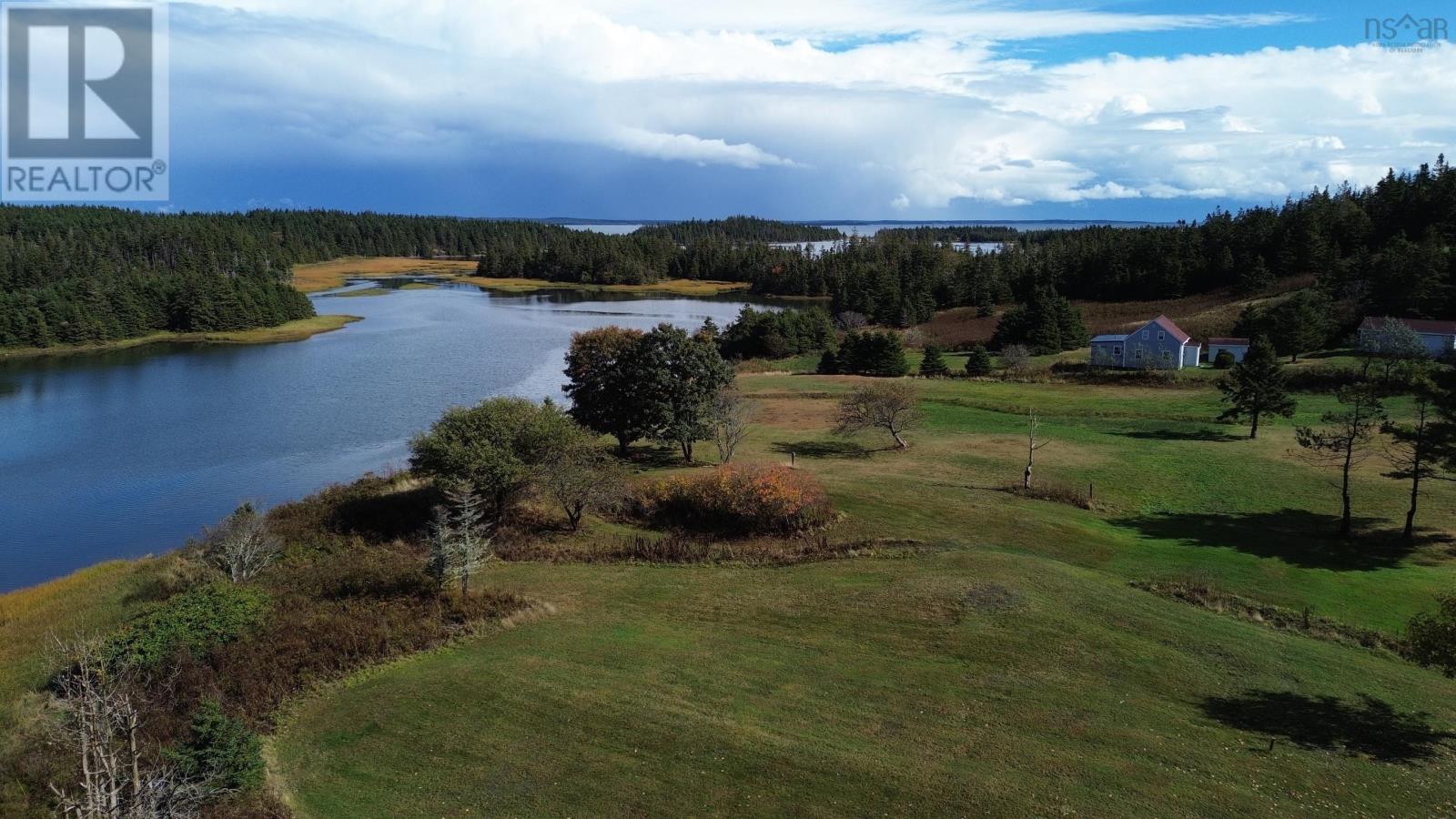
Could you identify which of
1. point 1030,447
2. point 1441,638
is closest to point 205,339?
point 1030,447

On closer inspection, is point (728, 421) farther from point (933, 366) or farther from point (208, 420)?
point (208, 420)

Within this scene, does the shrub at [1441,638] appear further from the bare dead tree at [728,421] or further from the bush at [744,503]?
the bare dead tree at [728,421]

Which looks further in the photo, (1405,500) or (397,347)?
(397,347)

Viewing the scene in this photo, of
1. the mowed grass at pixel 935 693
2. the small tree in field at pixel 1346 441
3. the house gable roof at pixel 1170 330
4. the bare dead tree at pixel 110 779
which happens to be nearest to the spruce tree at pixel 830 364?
the house gable roof at pixel 1170 330

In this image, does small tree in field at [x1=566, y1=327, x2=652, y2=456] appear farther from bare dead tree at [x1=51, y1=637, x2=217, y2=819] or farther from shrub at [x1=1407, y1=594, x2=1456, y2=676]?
shrub at [x1=1407, y1=594, x2=1456, y2=676]

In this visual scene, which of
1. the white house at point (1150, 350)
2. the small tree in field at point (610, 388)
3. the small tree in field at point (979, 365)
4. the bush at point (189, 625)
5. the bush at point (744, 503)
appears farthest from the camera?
the small tree in field at point (979, 365)

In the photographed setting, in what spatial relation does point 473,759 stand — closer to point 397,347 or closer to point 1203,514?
point 1203,514

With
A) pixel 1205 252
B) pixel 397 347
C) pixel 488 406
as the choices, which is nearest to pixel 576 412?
pixel 488 406
